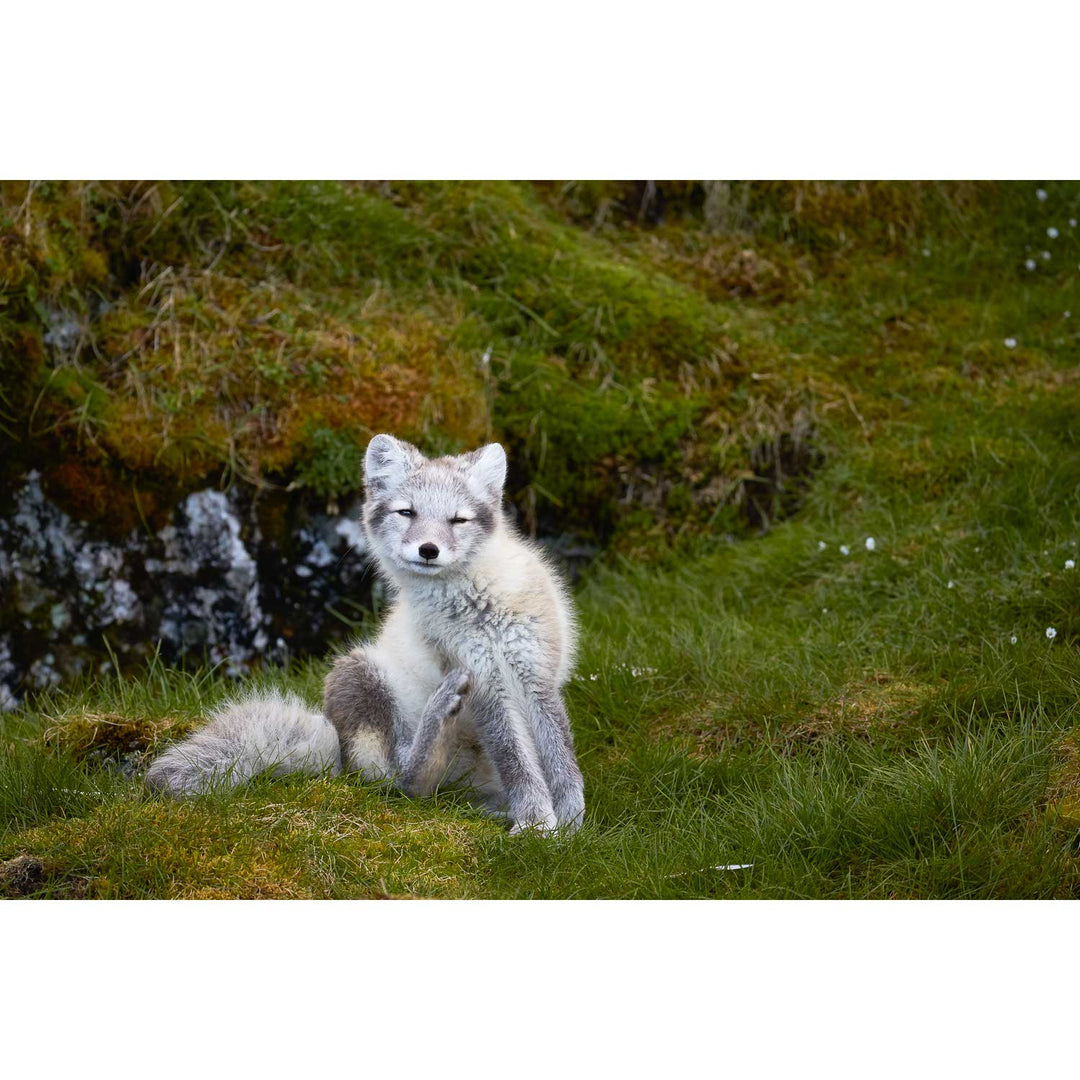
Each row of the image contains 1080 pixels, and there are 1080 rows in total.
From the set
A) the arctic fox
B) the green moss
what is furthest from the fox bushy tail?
the green moss

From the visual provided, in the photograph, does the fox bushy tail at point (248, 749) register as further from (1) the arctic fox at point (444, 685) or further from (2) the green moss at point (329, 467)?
(2) the green moss at point (329, 467)

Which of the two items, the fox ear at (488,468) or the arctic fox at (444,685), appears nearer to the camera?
the arctic fox at (444,685)

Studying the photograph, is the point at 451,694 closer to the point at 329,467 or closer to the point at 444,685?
the point at 444,685

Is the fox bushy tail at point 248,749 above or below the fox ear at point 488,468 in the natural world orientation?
below

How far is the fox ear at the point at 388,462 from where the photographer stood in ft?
15.5

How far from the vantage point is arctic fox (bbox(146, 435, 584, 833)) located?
15.0ft

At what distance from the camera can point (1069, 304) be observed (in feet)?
25.5

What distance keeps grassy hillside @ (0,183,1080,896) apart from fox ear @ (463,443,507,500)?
1237 mm

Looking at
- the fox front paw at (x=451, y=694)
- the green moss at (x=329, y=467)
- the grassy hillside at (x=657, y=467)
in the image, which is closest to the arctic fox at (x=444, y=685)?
the fox front paw at (x=451, y=694)

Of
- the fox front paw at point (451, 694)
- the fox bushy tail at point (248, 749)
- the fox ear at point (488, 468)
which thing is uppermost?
the fox ear at point (488, 468)

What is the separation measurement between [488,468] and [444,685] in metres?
0.87

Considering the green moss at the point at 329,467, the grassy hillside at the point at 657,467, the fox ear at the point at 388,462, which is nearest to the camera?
the grassy hillside at the point at 657,467

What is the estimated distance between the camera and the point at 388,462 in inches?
186

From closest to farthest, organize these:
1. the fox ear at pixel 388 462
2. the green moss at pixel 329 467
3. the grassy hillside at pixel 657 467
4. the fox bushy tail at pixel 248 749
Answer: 1. the grassy hillside at pixel 657 467
2. the fox bushy tail at pixel 248 749
3. the fox ear at pixel 388 462
4. the green moss at pixel 329 467
